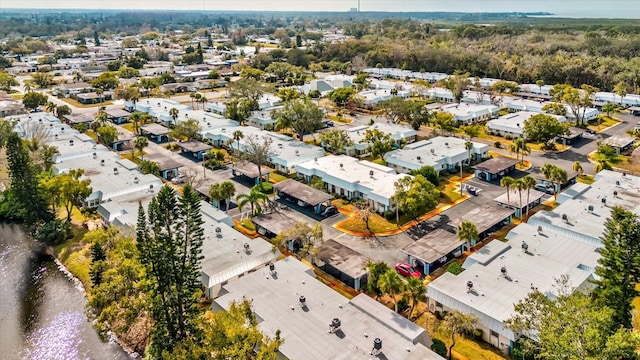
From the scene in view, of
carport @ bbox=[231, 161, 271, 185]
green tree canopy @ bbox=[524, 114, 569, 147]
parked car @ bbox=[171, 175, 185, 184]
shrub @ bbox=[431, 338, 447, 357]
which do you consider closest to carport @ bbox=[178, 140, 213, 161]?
parked car @ bbox=[171, 175, 185, 184]

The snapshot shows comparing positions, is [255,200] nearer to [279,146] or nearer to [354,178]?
[354,178]

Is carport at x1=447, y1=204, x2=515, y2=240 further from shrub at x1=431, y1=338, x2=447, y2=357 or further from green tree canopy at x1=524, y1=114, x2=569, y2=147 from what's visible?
green tree canopy at x1=524, y1=114, x2=569, y2=147

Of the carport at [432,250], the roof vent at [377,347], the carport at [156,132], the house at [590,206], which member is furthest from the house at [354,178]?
the carport at [156,132]

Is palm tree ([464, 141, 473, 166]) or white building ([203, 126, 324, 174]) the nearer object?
palm tree ([464, 141, 473, 166])

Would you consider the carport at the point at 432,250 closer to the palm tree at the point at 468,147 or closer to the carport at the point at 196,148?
the palm tree at the point at 468,147

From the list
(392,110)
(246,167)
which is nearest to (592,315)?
(246,167)

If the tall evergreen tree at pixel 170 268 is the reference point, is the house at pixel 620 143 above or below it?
below

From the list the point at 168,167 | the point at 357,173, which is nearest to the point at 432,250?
the point at 357,173
